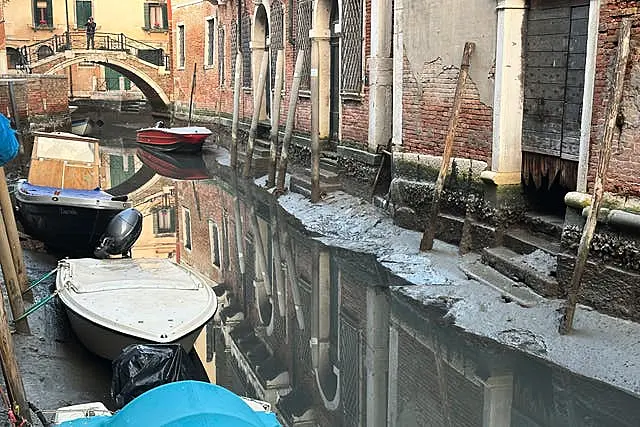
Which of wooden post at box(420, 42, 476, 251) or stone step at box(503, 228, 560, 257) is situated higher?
wooden post at box(420, 42, 476, 251)

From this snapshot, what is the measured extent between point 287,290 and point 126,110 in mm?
24569

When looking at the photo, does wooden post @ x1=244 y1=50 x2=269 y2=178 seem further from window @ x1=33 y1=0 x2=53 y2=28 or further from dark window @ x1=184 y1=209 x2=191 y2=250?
window @ x1=33 y1=0 x2=53 y2=28

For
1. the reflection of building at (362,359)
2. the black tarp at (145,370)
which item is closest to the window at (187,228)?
the reflection of building at (362,359)

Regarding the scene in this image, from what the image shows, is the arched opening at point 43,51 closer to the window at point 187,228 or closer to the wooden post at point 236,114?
the wooden post at point 236,114

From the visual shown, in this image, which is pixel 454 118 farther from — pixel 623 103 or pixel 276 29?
pixel 276 29

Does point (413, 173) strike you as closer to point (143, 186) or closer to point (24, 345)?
point (24, 345)

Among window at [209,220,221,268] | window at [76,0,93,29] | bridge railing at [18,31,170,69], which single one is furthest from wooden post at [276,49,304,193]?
window at [76,0,93,29]

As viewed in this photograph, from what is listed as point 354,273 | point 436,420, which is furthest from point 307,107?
point 436,420

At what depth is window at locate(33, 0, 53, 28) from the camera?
30.4 metres

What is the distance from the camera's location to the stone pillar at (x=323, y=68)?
11868 millimetres

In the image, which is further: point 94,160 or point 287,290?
point 94,160

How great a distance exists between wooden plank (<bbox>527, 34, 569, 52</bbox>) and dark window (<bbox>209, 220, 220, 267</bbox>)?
425 centimetres

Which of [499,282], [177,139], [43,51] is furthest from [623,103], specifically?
[43,51]

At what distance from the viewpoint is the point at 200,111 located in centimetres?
2233
